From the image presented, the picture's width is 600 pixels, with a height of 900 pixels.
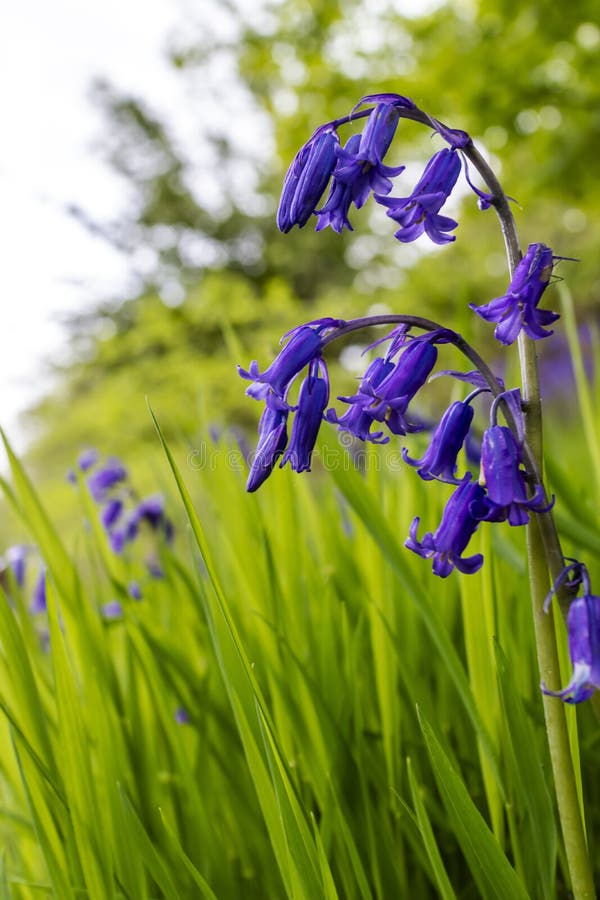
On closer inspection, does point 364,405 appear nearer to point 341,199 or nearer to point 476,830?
point 341,199

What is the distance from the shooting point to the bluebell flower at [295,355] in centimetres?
53

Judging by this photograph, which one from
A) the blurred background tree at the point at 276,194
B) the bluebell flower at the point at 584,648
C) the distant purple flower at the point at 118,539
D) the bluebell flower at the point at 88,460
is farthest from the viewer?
the blurred background tree at the point at 276,194

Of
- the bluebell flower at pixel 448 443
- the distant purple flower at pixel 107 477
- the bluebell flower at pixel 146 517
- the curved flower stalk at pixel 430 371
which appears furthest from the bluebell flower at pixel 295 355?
the distant purple flower at pixel 107 477

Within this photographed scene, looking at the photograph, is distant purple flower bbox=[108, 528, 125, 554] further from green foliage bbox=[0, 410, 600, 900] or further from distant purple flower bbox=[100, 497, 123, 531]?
green foliage bbox=[0, 410, 600, 900]

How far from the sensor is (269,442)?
0.55 metres

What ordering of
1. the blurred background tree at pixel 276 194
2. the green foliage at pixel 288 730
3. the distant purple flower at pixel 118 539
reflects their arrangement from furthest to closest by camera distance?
the blurred background tree at pixel 276 194, the distant purple flower at pixel 118 539, the green foliage at pixel 288 730

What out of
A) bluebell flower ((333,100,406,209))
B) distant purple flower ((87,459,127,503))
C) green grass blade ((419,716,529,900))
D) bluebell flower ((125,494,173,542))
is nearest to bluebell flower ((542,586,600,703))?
green grass blade ((419,716,529,900))

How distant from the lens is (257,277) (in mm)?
10430

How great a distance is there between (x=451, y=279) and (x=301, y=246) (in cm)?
422

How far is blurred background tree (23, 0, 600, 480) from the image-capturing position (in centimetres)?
346

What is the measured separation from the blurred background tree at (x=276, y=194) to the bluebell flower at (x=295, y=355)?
0.68ft

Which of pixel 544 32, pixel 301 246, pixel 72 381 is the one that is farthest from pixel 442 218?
pixel 301 246

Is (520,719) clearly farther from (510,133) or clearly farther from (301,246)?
(301,246)

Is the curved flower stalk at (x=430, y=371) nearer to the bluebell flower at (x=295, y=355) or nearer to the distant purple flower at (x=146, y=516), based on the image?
the bluebell flower at (x=295, y=355)
